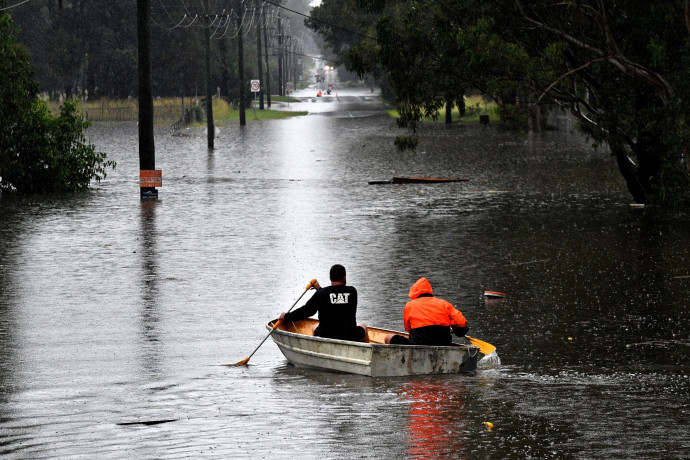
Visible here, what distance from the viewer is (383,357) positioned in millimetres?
10258

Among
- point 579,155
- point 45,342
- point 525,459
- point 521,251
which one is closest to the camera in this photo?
point 525,459

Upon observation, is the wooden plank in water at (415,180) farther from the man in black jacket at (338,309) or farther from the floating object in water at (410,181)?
the man in black jacket at (338,309)

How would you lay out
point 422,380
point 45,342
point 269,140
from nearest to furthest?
point 422,380 → point 45,342 → point 269,140

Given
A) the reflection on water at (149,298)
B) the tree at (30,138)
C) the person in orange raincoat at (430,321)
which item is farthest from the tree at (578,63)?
the person in orange raincoat at (430,321)

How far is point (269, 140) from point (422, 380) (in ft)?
146

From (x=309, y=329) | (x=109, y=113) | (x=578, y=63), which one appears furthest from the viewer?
(x=109, y=113)

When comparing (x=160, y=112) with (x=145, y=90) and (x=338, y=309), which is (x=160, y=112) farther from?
(x=338, y=309)

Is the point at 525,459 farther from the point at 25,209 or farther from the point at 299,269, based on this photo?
the point at 25,209

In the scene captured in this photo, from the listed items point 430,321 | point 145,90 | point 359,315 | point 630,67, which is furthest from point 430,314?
point 145,90

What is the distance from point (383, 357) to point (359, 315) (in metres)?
3.30

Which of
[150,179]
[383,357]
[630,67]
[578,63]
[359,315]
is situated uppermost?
[578,63]

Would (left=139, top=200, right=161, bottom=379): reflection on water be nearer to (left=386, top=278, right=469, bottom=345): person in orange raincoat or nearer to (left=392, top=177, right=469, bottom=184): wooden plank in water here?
(left=386, top=278, right=469, bottom=345): person in orange raincoat

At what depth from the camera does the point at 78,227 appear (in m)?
22.5

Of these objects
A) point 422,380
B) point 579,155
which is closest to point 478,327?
point 422,380
